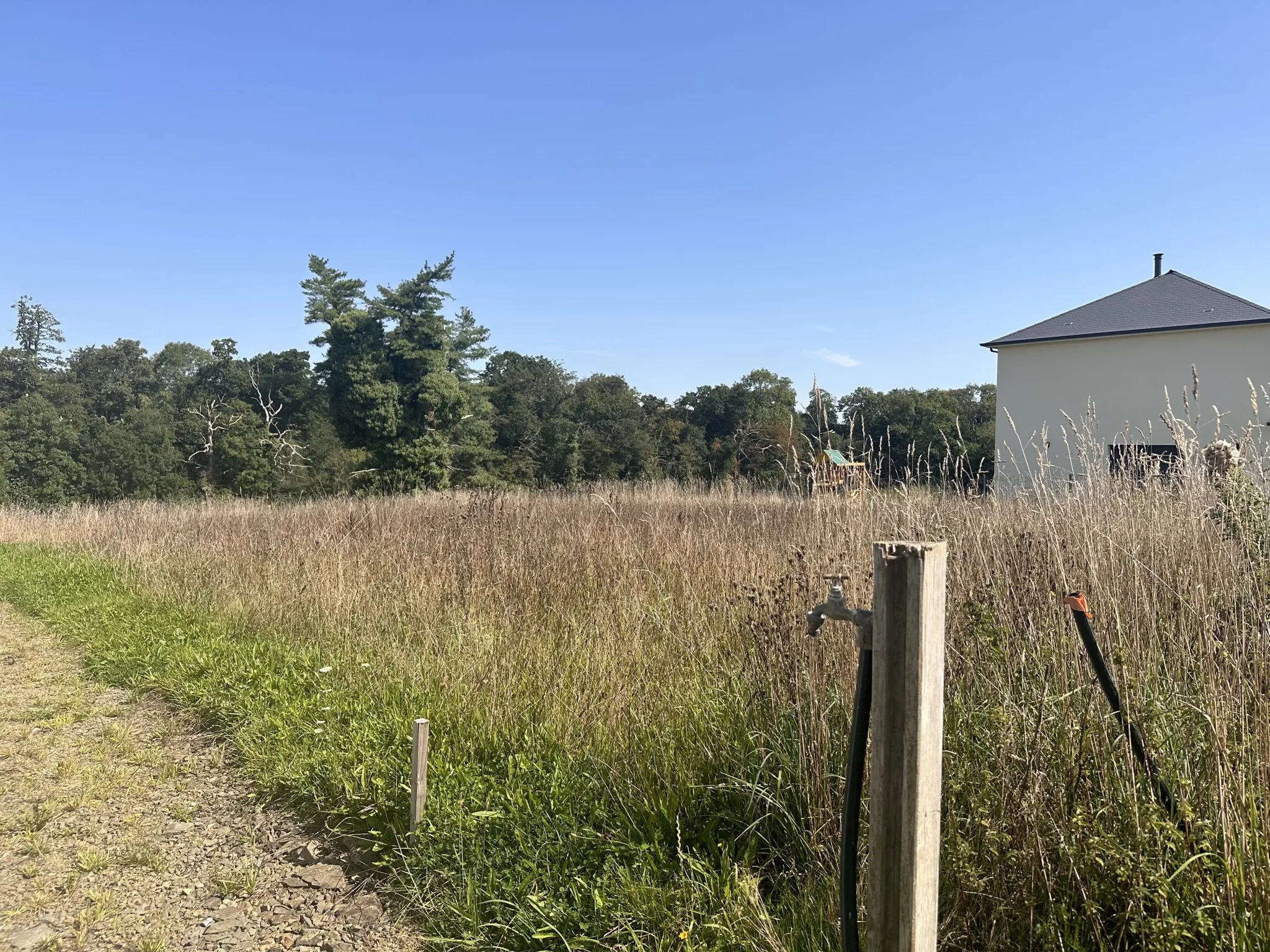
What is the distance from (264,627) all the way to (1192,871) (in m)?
5.69

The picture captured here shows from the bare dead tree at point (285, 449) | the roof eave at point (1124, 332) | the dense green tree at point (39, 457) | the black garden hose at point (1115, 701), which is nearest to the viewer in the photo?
the black garden hose at point (1115, 701)

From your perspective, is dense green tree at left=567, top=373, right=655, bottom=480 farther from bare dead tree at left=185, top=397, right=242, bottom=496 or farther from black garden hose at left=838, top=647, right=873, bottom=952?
black garden hose at left=838, top=647, right=873, bottom=952

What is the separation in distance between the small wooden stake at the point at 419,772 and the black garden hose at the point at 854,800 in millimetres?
1762

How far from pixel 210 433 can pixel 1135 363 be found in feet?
99.1

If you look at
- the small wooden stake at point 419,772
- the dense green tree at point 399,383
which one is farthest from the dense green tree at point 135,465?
the small wooden stake at point 419,772

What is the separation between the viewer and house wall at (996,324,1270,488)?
52.9ft

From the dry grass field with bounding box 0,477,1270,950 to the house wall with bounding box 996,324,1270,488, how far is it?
12725 millimetres

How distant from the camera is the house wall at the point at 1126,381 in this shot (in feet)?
52.9

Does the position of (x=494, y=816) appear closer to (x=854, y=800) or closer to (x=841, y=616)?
(x=854, y=800)

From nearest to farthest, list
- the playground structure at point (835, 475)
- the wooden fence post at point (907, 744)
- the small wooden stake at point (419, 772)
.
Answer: the wooden fence post at point (907, 744)
the small wooden stake at point (419, 772)
the playground structure at point (835, 475)

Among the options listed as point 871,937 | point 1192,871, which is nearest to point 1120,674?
point 1192,871

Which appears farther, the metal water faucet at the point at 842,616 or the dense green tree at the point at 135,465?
→ the dense green tree at the point at 135,465

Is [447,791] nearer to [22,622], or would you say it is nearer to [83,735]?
[83,735]

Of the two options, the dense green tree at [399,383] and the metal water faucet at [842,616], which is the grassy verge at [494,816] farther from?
the dense green tree at [399,383]
